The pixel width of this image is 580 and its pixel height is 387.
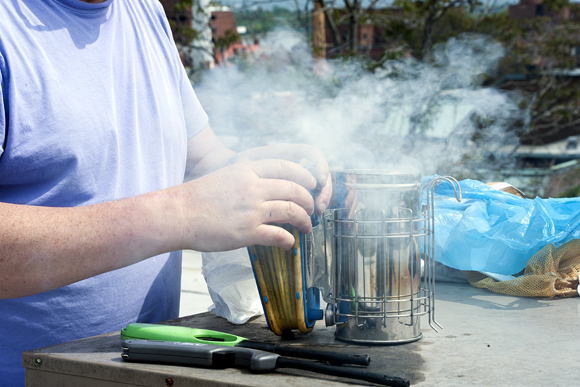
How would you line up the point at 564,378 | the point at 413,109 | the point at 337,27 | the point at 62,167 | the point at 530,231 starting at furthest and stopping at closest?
the point at 337,27
the point at 413,109
the point at 530,231
the point at 62,167
the point at 564,378

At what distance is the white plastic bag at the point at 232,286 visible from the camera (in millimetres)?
1323

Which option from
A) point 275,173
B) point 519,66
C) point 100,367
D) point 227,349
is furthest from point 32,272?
point 519,66

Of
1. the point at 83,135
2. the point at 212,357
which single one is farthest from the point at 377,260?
the point at 83,135

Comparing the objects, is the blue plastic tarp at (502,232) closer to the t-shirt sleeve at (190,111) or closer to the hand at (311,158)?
the hand at (311,158)

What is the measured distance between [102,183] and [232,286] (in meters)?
0.44

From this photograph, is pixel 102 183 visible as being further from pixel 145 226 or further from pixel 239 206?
pixel 239 206

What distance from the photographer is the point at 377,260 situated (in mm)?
1091

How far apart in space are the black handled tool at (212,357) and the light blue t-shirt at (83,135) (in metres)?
0.30

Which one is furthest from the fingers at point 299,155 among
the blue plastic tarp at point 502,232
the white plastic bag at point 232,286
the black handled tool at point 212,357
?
the blue plastic tarp at point 502,232

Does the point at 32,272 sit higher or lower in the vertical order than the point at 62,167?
lower

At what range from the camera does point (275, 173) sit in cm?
101

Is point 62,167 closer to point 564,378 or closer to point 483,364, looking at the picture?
point 483,364

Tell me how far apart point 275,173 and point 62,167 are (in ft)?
1.60

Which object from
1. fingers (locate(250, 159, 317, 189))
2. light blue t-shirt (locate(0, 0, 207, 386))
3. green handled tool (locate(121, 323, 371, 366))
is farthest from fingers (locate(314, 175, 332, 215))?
light blue t-shirt (locate(0, 0, 207, 386))
